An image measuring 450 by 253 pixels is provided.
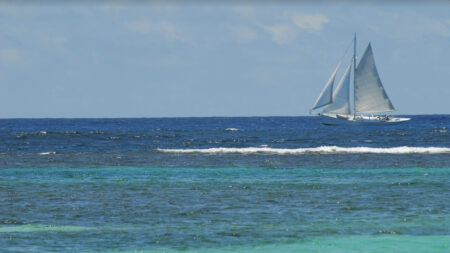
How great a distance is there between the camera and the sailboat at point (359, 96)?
314 feet

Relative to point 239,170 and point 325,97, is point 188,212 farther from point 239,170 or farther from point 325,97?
point 325,97

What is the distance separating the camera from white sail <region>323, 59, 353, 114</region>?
9819 centimetres

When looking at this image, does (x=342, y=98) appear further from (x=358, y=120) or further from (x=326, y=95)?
(x=358, y=120)

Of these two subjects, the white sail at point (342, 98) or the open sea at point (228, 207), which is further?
the white sail at point (342, 98)

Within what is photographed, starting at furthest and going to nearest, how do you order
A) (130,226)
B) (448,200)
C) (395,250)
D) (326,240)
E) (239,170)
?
(239,170)
(448,200)
(130,226)
(326,240)
(395,250)

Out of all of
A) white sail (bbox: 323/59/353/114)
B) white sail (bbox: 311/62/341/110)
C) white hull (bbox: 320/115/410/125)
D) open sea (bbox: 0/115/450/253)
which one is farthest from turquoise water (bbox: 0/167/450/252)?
white hull (bbox: 320/115/410/125)

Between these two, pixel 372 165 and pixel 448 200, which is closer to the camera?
pixel 448 200

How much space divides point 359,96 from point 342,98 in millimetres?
Result: 2573

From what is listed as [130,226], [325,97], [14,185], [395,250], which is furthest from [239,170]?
[325,97]

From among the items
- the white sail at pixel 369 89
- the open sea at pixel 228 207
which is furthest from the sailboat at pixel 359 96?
the open sea at pixel 228 207

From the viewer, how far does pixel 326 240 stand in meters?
18.2

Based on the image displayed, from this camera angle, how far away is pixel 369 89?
97.2 metres

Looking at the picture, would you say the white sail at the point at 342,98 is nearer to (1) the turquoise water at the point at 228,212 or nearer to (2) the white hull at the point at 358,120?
(2) the white hull at the point at 358,120

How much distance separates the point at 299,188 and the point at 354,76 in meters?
71.9
